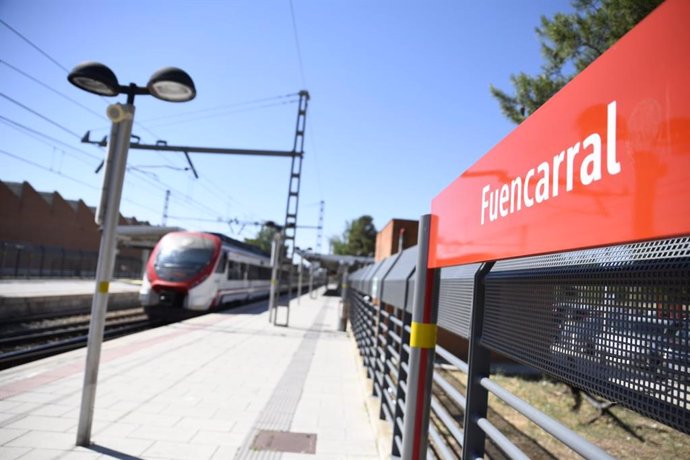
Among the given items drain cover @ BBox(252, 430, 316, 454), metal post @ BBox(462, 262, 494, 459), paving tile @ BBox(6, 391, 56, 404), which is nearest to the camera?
metal post @ BBox(462, 262, 494, 459)

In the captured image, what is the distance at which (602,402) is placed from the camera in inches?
263

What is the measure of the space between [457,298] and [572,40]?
18.4 feet

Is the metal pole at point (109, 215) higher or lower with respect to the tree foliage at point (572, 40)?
lower

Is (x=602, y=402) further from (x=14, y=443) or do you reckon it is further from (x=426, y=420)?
(x=14, y=443)

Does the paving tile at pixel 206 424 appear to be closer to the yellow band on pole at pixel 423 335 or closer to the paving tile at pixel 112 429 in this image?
the paving tile at pixel 112 429

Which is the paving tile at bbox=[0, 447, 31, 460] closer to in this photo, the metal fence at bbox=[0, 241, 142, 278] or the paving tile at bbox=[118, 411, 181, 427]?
the paving tile at bbox=[118, 411, 181, 427]

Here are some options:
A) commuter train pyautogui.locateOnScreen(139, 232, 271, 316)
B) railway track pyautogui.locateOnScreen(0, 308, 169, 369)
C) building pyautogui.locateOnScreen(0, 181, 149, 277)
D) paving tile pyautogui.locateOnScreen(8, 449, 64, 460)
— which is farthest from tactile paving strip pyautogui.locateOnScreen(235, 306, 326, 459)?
building pyautogui.locateOnScreen(0, 181, 149, 277)

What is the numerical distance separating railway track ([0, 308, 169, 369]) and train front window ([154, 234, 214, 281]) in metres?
1.76

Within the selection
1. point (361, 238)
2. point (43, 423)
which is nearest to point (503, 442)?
point (43, 423)

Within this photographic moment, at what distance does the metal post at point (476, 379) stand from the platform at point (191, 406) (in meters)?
2.61

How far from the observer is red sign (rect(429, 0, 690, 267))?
79 centimetres

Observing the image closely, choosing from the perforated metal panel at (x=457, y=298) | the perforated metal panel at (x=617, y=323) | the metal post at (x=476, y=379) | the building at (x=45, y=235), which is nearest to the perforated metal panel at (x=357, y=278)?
the perforated metal panel at (x=457, y=298)

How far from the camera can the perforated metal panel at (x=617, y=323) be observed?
87 cm

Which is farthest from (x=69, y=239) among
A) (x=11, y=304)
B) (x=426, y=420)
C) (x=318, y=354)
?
(x=426, y=420)
